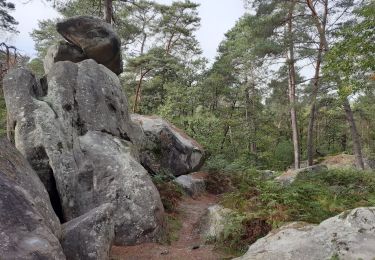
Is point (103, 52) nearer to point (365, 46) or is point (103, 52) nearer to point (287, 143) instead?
point (365, 46)

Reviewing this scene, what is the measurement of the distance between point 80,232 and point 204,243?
3.46 metres

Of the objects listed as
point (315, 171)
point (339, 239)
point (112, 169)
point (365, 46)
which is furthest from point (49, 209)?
point (315, 171)

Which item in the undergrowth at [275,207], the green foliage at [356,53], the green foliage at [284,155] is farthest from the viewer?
the green foliage at [284,155]

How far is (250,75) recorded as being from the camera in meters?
30.1

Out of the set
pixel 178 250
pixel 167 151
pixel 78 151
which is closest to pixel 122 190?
pixel 78 151

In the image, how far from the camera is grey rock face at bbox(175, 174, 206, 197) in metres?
14.5

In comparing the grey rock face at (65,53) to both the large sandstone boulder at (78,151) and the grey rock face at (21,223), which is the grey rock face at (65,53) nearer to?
the large sandstone boulder at (78,151)

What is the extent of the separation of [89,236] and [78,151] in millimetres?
3628

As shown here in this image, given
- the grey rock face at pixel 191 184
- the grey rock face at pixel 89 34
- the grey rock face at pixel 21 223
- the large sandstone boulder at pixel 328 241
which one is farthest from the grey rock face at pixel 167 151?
the large sandstone boulder at pixel 328 241

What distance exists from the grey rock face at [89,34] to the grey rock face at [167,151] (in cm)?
356

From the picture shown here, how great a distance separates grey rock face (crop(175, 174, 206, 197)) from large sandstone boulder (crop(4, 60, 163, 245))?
153 inches

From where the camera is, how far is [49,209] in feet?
23.1

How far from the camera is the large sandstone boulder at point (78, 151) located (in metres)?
9.12

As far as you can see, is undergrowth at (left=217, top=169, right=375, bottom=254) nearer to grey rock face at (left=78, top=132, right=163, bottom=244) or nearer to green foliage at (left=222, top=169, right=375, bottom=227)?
green foliage at (left=222, top=169, right=375, bottom=227)
